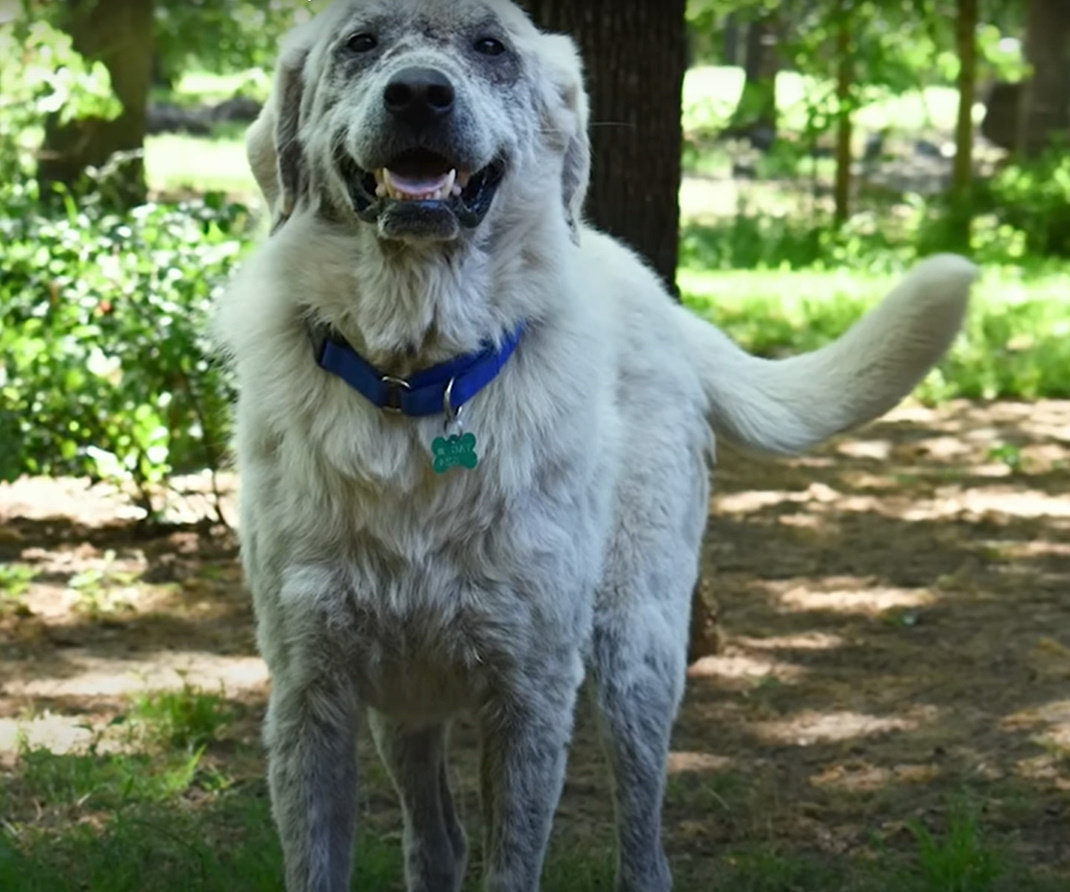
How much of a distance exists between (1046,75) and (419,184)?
1725 centimetres

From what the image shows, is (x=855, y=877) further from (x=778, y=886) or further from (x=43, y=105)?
(x=43, y=105)

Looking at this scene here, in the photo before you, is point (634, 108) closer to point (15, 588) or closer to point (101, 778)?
point (101, 778)

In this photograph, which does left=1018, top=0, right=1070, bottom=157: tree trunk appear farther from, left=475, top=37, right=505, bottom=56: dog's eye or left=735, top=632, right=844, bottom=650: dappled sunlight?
left=475, top=37, right=505, bottom=56: dog's eye

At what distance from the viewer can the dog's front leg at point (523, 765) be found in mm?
3361

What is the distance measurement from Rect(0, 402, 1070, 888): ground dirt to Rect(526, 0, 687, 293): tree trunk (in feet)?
4.31

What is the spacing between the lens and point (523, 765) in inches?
133

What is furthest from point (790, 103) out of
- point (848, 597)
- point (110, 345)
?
point (110, 345)

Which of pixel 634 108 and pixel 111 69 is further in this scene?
pixel 111 69

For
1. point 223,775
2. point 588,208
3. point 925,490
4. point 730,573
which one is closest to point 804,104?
point 925,490

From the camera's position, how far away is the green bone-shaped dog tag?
3258 millimetres

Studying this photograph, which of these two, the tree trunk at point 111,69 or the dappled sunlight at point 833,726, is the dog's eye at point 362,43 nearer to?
the dappled sunlight at point 833,726

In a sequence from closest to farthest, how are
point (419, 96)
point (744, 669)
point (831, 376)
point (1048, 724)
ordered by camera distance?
Answer: point (419, 96)
point (831, 376)
point (1048, 724)
point (744, 669)

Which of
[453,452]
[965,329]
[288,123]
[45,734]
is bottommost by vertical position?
[45,734]

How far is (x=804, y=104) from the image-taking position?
49.2 feet
